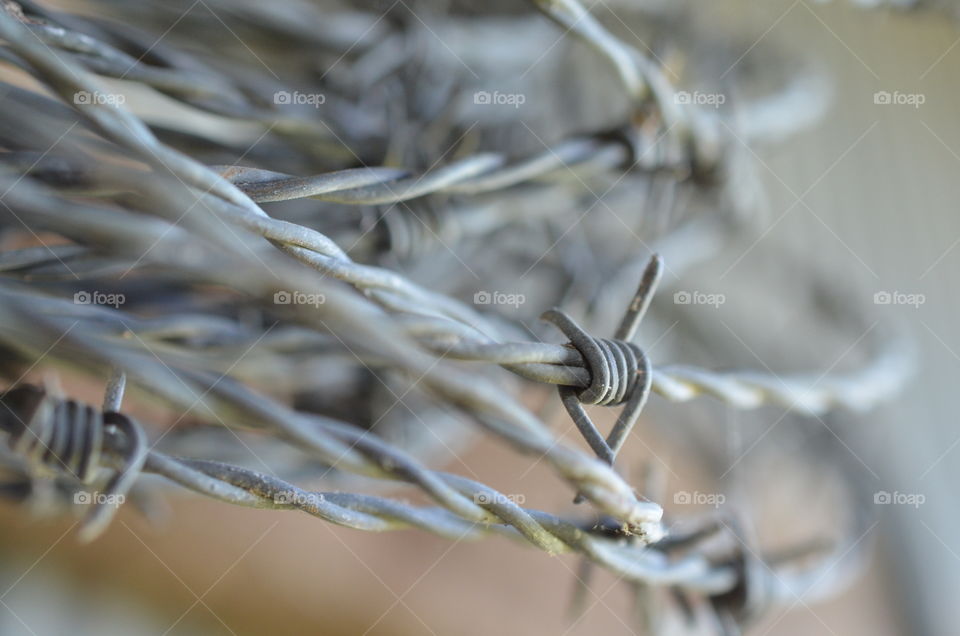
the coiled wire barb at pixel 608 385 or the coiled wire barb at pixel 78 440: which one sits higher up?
the coiled wire barb at pixel 608 385

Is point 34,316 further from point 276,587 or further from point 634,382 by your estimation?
point 276,587

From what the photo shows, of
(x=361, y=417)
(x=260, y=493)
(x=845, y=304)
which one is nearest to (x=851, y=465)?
(x=845, y=304)

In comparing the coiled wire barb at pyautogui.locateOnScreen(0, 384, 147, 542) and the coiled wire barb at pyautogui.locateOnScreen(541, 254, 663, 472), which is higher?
the coiled wire barb at pyautogui.locateOnScreen(541, 254, 663, 472)

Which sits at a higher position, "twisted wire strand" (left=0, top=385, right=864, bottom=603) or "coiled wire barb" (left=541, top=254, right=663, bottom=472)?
"coiled wire barb" (left=541, top=254, right=663, bottom=472)
